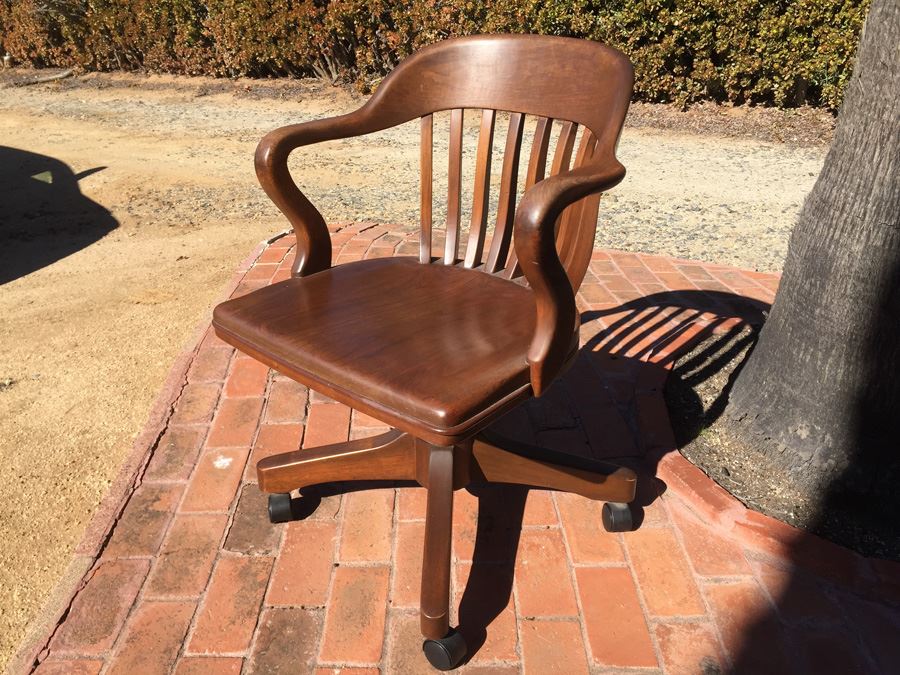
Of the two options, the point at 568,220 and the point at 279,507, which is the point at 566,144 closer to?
the point at 568,220

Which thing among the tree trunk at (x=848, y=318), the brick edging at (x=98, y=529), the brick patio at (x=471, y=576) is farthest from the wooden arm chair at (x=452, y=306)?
the tree trunk at (x=848, y=318)

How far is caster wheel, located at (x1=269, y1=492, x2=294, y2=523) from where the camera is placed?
1604 mm

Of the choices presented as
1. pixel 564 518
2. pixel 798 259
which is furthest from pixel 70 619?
pixel 798 259

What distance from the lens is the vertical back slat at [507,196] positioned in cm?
167

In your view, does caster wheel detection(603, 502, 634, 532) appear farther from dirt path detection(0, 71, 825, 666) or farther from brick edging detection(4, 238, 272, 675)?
dirt path detection(0, 71, 825, 666)

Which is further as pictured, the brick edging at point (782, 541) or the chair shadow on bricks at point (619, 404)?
the chair shadow on bricks at point (619, 404)

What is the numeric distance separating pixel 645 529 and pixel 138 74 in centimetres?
951

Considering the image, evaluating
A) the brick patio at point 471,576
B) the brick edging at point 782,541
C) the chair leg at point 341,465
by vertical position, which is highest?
the chair leg at point 341,465

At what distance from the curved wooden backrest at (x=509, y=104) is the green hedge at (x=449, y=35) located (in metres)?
4.82

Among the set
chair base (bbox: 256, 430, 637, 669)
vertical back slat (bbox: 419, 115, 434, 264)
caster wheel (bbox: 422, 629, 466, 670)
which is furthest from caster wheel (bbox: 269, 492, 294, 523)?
vertical back slat (bbox: 419, 115, 434, 264)

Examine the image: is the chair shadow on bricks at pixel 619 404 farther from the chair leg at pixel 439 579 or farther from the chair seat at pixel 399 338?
the chair seat at pixel 399 338

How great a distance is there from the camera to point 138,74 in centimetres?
892

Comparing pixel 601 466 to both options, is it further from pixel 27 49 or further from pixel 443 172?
pixel 27 49

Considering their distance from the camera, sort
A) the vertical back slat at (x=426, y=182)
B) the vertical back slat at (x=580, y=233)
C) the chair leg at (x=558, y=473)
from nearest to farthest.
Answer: the vertical back slat at (x=580, y=233) → the chair leg at (x=558, y=473) → the vertical back slat at (x=426, y=182)
